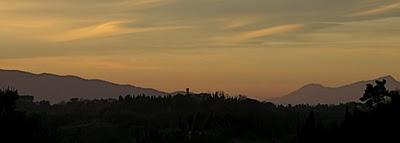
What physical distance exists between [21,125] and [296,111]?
13527 centimetres

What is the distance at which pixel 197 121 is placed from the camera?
4702 inches

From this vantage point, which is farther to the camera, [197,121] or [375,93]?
[197,121]

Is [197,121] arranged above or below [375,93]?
below

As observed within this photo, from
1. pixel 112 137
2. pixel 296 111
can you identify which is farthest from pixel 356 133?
pixel 296 111

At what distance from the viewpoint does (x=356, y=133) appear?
59.2 meters

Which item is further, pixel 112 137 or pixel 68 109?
pixel 68 109

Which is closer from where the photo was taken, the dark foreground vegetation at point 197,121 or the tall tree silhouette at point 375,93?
the dark foreground vegetation at point 197,121

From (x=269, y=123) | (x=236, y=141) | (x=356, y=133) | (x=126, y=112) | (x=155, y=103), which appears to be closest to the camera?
(x=356, y=133)

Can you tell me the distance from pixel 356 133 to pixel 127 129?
82.4 meters

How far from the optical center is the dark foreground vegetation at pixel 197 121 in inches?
1742

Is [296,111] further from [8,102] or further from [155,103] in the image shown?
[8,102]

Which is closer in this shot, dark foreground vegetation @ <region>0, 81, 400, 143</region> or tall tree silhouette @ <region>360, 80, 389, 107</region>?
dark foreground vegetation @ <region>0, 81, 400, 143</region>

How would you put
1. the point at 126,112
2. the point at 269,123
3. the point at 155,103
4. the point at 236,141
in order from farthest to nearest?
1. the point at 155,103
2. the point at 126,112
3. the point at 269,123
4. the point at 236,141

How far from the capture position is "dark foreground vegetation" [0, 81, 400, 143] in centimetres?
4425
